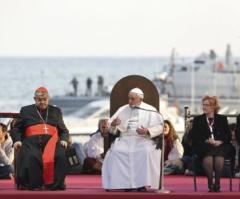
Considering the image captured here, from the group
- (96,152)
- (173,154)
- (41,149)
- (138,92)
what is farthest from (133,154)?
(96,152)

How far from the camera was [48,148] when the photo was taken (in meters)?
18.1

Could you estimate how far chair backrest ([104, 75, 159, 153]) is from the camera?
1830 centimetres

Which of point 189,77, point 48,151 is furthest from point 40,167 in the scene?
point 189,77

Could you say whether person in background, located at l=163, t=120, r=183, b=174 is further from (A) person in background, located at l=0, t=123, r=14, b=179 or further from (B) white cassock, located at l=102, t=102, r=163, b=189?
(B) white cassock, located at l=102, t=102, r=163, b=189

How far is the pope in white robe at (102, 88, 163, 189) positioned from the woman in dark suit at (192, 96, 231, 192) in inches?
21.8

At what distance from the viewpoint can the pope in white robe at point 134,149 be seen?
1766 centimetres

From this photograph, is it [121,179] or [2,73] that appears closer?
[121,179]

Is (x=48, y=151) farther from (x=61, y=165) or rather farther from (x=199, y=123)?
(x=199, y=123)

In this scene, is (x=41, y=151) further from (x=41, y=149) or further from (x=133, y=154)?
(x=133, y=154)

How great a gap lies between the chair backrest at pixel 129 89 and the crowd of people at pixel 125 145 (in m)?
0.29

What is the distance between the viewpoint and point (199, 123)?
18.1 m

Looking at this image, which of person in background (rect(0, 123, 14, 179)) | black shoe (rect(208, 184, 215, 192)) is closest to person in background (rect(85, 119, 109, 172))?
person in background (rect(0, 123, 14, 179))

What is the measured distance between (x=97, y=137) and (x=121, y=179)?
3.68m

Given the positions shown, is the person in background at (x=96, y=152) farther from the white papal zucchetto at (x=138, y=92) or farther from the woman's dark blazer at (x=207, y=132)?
the white papal zucchetto at (x=138, y=92)
